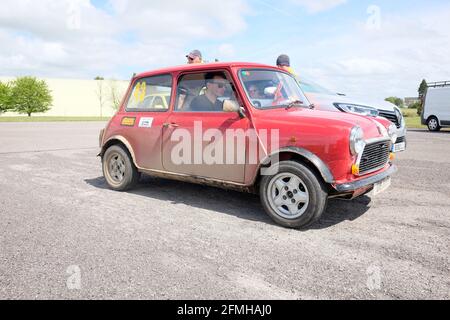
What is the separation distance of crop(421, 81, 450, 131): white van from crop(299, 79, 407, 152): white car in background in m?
11.0

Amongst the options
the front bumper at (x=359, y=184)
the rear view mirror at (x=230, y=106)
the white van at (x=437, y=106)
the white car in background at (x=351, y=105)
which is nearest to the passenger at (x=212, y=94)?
the rear view mirror at (x=230, y=106)

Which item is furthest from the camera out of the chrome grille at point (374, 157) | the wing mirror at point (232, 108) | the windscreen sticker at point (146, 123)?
the windscreen sticker at point (146, 123)

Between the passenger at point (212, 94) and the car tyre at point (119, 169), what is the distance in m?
1.49

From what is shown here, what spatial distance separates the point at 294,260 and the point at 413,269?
95 centimetres

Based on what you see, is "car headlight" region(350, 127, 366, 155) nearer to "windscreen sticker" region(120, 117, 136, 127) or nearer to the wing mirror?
the wing mirror

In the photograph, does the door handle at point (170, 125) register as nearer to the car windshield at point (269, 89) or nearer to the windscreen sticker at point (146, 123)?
the windscreen sticker at point (146, 123)

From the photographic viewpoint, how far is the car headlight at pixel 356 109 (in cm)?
A: 748

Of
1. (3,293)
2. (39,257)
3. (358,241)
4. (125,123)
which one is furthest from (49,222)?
(358,241)

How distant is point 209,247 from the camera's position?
3350 millimetres

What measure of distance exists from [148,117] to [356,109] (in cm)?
480

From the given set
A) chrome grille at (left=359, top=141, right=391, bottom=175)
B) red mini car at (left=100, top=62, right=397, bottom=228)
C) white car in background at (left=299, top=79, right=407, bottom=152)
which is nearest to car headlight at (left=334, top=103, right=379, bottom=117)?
white car in background at (left=299, top=79, right=407, bottom=152)

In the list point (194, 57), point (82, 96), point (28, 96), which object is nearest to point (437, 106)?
point (194, 57)

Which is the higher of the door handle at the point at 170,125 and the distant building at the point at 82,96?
the distant building at the point at 82,96

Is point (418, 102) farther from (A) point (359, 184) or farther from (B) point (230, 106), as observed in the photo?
(B) point (230, 106)
